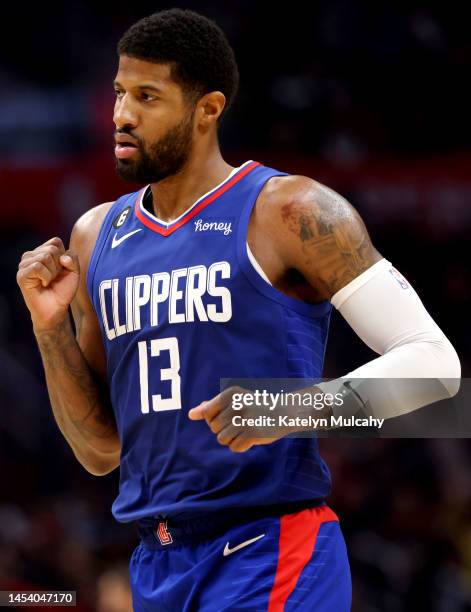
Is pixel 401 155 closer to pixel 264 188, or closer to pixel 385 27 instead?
pixel 385 27

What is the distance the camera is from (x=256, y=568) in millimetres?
3129

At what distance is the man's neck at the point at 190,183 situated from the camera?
3553 millimetres

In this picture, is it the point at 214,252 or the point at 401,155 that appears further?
the point at 401,155

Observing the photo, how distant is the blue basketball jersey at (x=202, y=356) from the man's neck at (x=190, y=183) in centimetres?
6

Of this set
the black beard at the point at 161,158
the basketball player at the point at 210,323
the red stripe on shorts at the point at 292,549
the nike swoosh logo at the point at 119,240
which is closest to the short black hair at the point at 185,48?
the basketball player at the point at 210,323

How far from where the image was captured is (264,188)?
3.40 meters

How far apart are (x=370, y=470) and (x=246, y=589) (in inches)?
231

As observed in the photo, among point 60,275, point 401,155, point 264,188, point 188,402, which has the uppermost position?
point 264,188

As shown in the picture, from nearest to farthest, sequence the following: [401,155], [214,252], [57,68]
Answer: [214,252]
[401,155]
[57,68]

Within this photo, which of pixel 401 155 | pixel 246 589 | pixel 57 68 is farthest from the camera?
pixel 57 68

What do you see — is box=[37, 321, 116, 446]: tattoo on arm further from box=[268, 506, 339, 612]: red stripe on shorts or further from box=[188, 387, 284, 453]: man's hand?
box=[188, 387, 284, 453]: man's hand

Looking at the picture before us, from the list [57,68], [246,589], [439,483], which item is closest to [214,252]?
[246,589]

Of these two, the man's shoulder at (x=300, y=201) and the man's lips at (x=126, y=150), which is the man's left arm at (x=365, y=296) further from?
the man's lips at (x=126, y=150)

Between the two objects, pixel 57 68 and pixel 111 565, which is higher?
pixel 57 68
